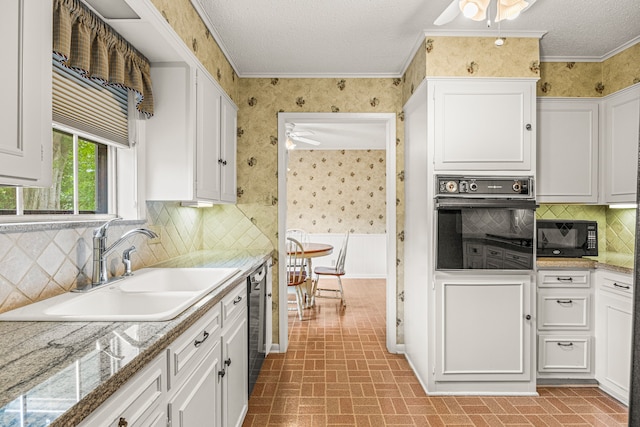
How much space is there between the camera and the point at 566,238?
9.41ft

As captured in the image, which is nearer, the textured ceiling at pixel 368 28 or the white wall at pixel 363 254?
the textured ceiling at pixel 368 28

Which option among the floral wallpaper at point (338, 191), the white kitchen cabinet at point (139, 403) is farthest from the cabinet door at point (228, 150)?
the floral wallpaper at point (338, 191)

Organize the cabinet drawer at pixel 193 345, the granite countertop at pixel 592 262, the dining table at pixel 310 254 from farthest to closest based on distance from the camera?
the dining table at pixel 310 254 → the granite countertop at pixel 592 262 → the cabinet drawer at pixel 193 345

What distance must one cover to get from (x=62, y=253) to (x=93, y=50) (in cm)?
88


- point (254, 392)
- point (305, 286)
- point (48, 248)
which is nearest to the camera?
point (48, 248)

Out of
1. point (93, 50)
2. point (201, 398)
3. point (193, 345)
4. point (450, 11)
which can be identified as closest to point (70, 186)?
point (93, 50)

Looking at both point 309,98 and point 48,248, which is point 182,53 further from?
point 309,98

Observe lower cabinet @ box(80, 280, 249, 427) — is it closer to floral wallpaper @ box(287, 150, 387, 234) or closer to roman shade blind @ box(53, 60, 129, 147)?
roman shade blind @ box(53, 60, 129, 147)

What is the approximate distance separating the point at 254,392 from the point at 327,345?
1025 mm

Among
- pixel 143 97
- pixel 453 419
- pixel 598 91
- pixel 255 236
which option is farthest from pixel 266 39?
pixel 453 419

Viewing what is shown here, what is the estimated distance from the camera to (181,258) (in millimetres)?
2699

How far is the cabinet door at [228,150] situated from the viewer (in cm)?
283

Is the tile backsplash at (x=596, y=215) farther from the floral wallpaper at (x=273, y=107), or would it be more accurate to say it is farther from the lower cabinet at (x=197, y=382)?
the lower cabinet at (x=197, y=382)

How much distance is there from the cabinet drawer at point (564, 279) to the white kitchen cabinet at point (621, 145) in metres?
0.66
